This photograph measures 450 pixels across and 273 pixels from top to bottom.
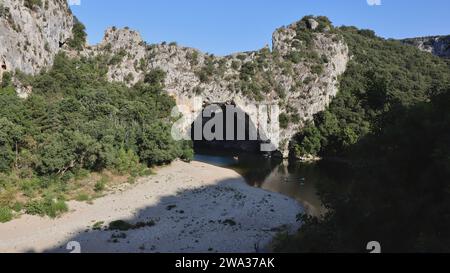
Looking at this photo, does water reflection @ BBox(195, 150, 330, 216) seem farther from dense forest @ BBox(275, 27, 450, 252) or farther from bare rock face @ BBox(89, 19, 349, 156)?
dense forest @ BBox(275, 27, 450, 252)

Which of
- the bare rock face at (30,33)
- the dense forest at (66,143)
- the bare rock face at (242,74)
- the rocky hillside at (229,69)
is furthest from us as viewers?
the bare rock face at (242,74)

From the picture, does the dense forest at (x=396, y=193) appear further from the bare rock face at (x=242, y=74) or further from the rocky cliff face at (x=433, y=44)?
the rocky cliff face at (x=433, y=44)

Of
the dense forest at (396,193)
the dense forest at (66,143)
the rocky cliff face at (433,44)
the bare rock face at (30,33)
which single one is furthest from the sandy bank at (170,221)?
the rocky cliff face at (433,44)

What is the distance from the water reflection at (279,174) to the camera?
41.3m

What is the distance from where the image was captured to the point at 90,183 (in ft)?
131

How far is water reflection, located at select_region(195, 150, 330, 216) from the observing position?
41.3 m

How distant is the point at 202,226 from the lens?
2870 centimetres

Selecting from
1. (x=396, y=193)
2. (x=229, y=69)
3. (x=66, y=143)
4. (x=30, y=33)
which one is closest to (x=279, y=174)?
(x=66, y=143)

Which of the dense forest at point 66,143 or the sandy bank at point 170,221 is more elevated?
the dense forest at point 66,143

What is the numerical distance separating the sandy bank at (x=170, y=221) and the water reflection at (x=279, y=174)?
2676 millimetres

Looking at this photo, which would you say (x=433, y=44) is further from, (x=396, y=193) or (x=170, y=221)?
(x=396, y=193)

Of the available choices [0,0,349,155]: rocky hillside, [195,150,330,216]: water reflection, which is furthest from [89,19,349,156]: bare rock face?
[195,150,330,216]: water reflection

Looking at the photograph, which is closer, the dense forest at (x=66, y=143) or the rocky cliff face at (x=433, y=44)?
the dense forest at (x=66, y=143)

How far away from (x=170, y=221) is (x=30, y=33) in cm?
5055
